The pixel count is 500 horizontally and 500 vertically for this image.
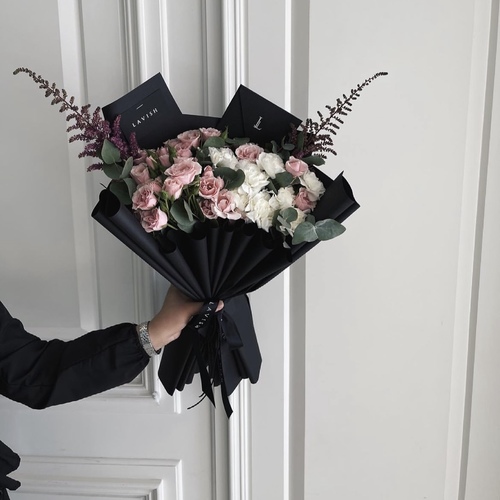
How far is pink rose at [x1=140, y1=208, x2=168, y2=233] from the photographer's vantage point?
2.87ft

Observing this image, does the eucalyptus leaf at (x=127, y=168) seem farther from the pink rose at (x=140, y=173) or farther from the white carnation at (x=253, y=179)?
the white carnation at (x=253, y=179)

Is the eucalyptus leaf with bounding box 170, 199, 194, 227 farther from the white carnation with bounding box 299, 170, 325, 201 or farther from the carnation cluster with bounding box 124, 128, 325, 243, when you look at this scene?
the white carnation with bounding box 299, 170, 325, 201

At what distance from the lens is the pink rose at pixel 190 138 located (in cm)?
96

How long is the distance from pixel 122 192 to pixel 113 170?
1.6 inches

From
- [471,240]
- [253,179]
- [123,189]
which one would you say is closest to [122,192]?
[123,189]

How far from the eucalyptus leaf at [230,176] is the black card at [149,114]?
179 mm

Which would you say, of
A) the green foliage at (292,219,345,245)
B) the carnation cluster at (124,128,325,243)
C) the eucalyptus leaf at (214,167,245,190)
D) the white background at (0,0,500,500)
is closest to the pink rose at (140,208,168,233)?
the carnation cluster at (124,128,325,243)

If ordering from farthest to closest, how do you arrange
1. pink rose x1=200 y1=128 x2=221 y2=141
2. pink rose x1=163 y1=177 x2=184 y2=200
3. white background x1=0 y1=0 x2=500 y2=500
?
white background x1=0 y1=0 x2=500 y2=500
pink rose x1=200 y1=128 x2=221 y2=141
pink rose x1=163 y1=177 x2=184 y2=200

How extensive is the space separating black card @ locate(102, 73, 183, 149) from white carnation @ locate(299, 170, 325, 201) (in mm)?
267

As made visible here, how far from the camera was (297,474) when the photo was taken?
126 centimetres

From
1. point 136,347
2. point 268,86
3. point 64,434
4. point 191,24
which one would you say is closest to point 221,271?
point 136,347

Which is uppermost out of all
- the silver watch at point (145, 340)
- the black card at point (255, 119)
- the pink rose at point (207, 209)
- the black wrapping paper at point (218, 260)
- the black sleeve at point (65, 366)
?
the black card at point (255, 119)

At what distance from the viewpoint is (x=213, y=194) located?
2.89ft

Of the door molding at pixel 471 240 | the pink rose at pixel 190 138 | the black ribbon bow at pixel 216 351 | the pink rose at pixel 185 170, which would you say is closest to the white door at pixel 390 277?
the door molding at pixel 471 240
